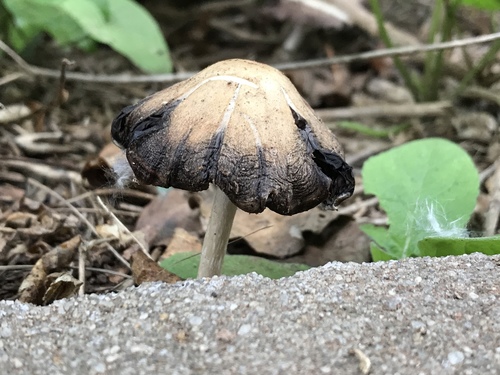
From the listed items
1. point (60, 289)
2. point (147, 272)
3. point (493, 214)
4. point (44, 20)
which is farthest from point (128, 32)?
point (493, 214)

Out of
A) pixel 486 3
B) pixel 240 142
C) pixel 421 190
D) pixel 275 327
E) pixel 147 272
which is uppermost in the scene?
pixel 486 3

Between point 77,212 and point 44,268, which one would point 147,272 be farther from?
A: point 77,212

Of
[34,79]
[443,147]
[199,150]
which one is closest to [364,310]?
[199,150]

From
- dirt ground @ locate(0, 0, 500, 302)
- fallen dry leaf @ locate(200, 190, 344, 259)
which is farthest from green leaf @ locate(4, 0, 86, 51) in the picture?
fallen dry leaf @ locate(200, 190, 344, 259)

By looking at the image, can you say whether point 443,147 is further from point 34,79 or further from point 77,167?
point 34,79

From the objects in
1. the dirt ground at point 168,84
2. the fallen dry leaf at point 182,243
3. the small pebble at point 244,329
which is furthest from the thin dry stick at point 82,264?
the small pebble at point 244,329

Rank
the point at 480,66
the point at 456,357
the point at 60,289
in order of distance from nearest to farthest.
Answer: the point at 456,357, the point at 60,289, the point at 480,66

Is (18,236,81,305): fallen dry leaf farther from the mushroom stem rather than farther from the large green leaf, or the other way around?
the large green leaf
